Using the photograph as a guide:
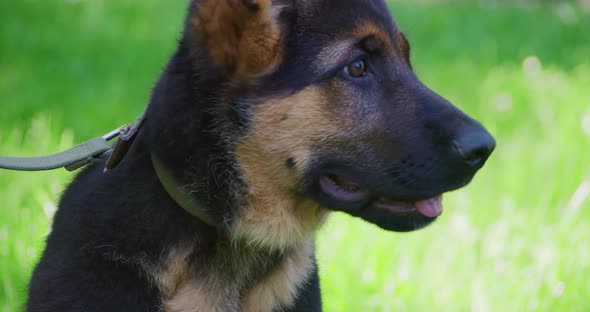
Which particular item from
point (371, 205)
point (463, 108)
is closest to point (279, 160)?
point (371, 205)

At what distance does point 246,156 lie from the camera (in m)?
3.24

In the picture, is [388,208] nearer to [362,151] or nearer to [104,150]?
[362,151]

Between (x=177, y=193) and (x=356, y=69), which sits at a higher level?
(x=356, y=69)

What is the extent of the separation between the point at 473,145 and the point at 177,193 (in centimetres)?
109

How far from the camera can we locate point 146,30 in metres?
8.99

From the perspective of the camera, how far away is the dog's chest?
3162 millimetres

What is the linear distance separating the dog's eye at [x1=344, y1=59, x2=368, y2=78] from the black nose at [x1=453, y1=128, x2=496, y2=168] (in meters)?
0.45

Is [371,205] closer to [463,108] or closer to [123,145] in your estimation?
[123,145]

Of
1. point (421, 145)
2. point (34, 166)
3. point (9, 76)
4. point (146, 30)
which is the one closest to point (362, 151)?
point (421, 145)

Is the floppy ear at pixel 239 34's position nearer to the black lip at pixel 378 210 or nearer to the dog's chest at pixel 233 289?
the black lip at pixel 378 210

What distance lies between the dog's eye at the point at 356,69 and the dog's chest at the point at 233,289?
768 millimetres

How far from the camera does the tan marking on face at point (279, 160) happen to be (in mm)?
3137

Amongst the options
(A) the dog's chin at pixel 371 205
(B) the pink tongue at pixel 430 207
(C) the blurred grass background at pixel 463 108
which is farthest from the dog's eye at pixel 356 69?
(C) the blurred grass background at pixel 463 108

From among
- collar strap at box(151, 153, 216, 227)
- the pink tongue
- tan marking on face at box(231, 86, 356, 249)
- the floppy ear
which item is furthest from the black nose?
collar strap at box(151, 153, 216, 227)
